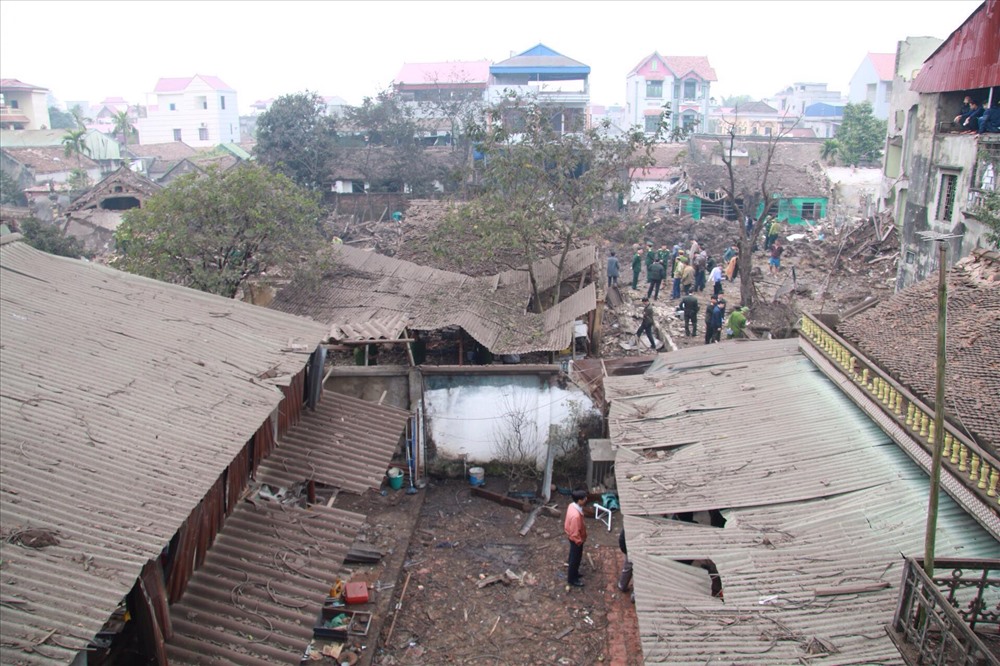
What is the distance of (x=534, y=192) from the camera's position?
64.8 ft

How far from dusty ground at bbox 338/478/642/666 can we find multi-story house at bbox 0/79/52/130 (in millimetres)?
65062

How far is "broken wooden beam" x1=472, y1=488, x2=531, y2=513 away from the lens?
557 inches

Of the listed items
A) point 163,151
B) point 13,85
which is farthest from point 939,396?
point 13,85

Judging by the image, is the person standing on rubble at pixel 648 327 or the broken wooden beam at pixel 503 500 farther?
the person standing on rubble at pixel 648 327

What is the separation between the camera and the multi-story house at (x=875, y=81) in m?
61.8

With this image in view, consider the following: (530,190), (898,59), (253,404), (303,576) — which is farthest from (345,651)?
(898,59)

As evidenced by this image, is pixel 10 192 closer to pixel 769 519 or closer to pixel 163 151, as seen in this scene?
pixel 163 151

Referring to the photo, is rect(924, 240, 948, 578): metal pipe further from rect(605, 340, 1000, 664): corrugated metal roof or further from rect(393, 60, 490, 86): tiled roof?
rect(393, 60, 490, 86): tiled roof

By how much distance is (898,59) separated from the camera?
32.2 m

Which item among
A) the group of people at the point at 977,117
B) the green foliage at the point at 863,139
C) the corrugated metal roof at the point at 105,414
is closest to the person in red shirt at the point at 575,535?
the corrugated metal roof at the point at 105,414

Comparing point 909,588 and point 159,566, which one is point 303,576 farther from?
point 909,588

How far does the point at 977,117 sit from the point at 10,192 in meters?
49.3

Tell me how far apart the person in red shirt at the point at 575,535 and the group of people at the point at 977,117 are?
57.1 ft

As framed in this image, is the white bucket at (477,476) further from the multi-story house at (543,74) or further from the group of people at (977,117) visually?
the multi-story house at (543,74)
